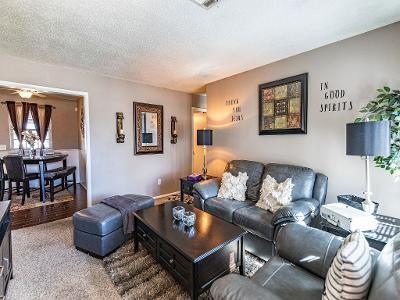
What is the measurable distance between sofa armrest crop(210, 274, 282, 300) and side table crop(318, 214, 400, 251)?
3.34 ft

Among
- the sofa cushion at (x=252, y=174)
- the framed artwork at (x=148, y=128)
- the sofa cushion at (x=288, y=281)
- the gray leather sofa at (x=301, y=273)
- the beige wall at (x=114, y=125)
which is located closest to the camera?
the gray leather sofa at (x=301, y=273)

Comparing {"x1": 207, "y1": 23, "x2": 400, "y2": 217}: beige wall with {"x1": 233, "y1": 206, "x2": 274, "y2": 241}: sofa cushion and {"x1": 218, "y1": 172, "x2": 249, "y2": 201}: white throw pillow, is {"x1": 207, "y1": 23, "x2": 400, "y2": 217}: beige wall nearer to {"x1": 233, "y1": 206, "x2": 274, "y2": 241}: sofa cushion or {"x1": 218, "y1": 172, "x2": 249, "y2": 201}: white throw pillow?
{"x1": 218, "y1": 172, "x2": 249, "y2": 201}: white throw pillow

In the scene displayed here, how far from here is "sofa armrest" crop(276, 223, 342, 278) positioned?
4.33 feet

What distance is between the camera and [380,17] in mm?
1942

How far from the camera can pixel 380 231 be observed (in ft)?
5.12

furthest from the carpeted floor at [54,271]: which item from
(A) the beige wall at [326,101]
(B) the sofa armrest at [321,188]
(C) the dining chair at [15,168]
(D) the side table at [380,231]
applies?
(A) the beige wall at [326,101]

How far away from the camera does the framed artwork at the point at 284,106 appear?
272 centimetres

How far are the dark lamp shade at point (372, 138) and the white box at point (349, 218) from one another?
0.50 m

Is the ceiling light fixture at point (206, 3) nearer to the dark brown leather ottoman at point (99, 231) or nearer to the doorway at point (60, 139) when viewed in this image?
the dark brown leather ottoman at point (99, 231)

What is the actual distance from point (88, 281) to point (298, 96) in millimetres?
3146

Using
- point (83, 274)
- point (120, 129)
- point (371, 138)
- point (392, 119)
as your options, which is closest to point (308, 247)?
point (371, 138)

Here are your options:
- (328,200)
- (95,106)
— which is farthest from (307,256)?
(95,106)

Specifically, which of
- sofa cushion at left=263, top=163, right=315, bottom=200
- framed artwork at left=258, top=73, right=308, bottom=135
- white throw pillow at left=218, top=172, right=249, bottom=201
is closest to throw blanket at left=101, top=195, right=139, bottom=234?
white throw pillow at left=218, top=172, right=249, bottom=201

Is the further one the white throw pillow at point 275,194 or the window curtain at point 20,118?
the window curtain at point 20,118
